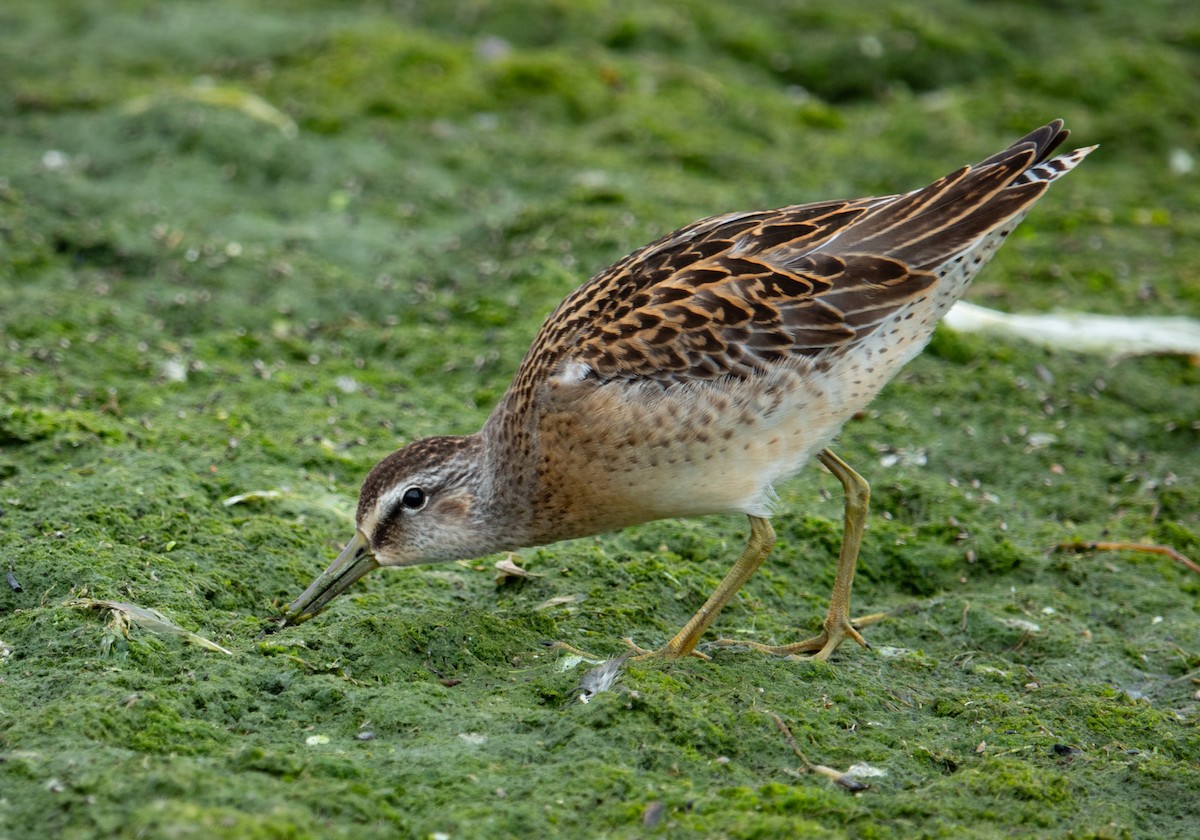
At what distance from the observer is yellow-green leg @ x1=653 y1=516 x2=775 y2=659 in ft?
17.1

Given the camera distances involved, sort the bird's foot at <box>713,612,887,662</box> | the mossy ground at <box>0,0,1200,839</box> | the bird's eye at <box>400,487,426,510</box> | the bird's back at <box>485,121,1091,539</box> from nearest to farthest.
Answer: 1. the mossy ground at <box>0,0,1200,839</box>
2. the bird's back at <box>485,121,1091,539</box>
3. the bird's foot at <box>713,612,887,662</box>
4. the bird's eye at <box>400,487,426,510</box>

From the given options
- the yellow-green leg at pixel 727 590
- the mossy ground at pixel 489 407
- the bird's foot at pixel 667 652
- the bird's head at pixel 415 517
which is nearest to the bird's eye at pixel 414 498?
the bird's head at pixel 415 517

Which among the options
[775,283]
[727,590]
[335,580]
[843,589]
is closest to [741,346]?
[775,283]

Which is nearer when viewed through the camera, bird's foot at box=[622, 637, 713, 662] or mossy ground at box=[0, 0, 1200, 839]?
mossy ground at box=[0, 0, 1200, 839]

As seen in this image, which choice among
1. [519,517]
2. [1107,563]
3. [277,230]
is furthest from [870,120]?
[519,517]

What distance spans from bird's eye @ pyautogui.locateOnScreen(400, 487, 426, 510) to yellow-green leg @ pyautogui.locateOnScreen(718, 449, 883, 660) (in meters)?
1.30

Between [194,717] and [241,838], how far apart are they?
920mm

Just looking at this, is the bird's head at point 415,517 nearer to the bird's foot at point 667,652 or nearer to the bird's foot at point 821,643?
the bird's foot at point 667,652

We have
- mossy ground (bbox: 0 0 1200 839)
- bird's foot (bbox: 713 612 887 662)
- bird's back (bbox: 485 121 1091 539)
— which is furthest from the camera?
bird's foot (bbox: 713 612 887 662)

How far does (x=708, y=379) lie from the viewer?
5.12 metres

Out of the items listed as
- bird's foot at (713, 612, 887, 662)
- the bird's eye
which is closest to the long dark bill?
the bird's eye

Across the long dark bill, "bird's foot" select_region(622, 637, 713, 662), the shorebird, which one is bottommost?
the long dark bill

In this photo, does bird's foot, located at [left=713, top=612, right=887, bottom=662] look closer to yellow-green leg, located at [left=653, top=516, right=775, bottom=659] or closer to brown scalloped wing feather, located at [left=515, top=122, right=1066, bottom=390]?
yellow-green leg, located at [left=653, top=516, right=775, bottom=659]

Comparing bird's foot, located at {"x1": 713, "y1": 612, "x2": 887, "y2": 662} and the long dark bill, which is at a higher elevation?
bird's foot, located at {"x1": 713, "y1": 612, "x2": 887, "y2": 662}
